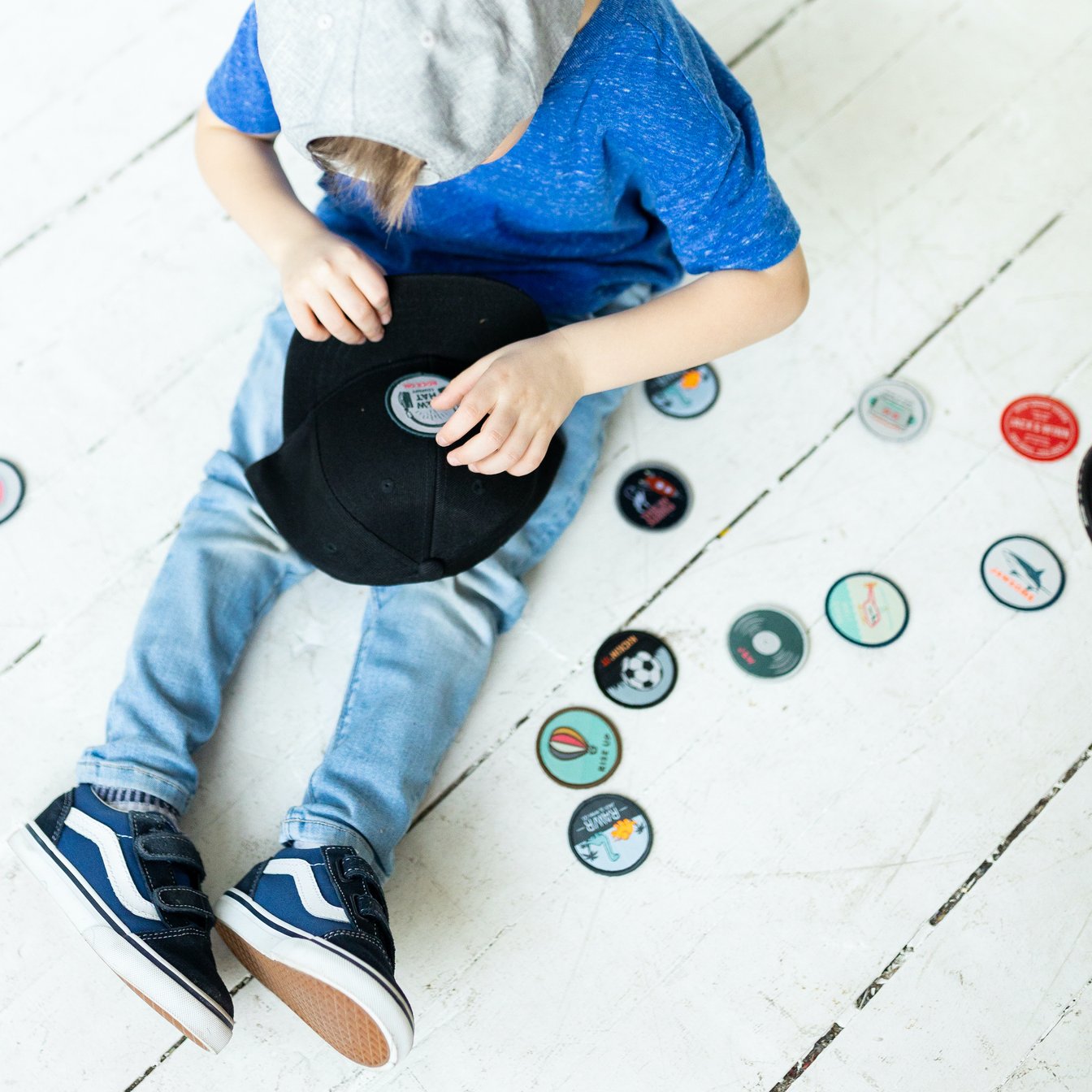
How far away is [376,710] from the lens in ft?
3.28

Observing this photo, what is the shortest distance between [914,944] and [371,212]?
0.89 metres

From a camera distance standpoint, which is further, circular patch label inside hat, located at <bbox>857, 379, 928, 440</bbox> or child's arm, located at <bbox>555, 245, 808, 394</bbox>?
circular patch label inside hat, located at <bbox>857, 379, 928, 440</bbox>

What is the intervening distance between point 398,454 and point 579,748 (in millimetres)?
377

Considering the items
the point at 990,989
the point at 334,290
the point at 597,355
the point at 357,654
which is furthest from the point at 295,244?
the point at 990,989

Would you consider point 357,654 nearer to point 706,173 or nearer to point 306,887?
point 306,887

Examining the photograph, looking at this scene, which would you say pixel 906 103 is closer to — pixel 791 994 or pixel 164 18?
pixel 164 18

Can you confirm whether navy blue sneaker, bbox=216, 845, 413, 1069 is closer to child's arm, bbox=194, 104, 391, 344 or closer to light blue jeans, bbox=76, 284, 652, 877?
light blue jeans, bbox=76, 284, 652, 877

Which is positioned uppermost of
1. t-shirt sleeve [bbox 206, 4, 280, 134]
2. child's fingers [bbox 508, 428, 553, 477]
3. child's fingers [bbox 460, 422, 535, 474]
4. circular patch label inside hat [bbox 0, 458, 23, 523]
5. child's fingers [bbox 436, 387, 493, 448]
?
t-shirt sleeve [bbox 206, 4, 280, 134]

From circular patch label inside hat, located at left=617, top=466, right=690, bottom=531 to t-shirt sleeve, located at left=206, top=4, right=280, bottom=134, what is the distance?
520mm

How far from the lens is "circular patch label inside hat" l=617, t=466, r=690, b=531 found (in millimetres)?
1167

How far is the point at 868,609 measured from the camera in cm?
113

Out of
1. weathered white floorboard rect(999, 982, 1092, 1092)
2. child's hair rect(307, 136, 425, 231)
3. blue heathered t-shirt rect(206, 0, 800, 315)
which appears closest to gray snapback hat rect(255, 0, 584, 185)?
child's hair rect(307, 136, 425, 231)

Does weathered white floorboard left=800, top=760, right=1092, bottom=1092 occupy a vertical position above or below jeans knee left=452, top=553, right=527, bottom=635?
below

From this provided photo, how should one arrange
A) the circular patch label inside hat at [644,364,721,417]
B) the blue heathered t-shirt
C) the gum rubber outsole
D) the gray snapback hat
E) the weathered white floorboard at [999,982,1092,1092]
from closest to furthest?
1. the gray snapback hat
2. the blue heathered t-shirt
3. the gum rubber outsole
4. the weathered white floorboard at [999,982,1092,1092]
5. the circular patch label inside hat at [644,364,721,417]
